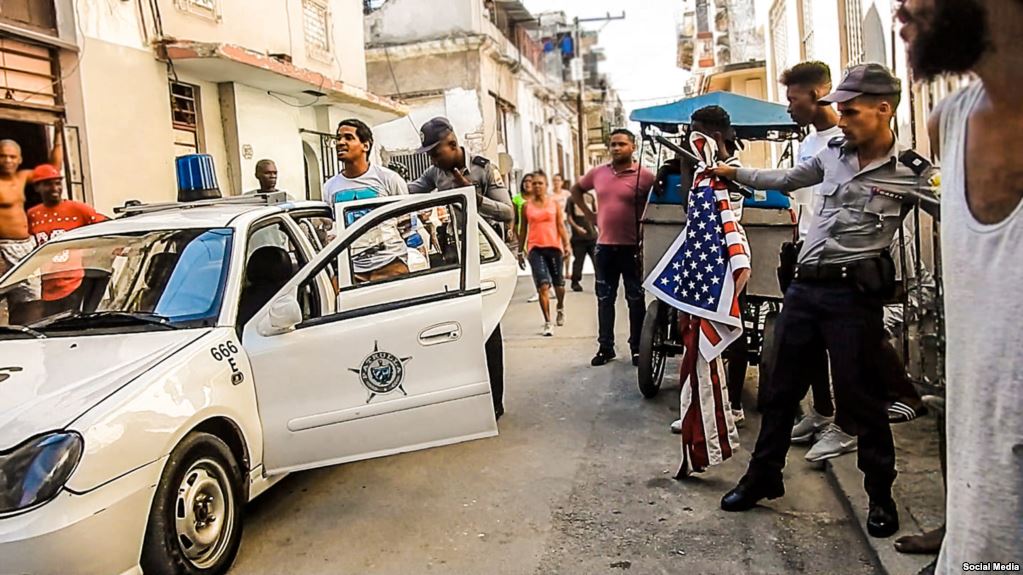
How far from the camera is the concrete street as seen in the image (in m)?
3.48

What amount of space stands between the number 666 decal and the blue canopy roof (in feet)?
15.6

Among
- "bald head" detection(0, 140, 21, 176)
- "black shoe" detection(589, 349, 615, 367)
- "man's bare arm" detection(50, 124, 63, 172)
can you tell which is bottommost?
"black shoe" detection(589, 349, 615, 367)

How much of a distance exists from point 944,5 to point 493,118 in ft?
68.6

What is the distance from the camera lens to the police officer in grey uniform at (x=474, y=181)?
5.64m

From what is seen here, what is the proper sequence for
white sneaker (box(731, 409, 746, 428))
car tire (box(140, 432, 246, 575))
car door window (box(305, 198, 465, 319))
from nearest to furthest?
1. car tire (box(140, 432, 246, 575))
2. car door window (box(305, 198, 465, 319))
3. white sneaker (box(731, 409, 746, 428))

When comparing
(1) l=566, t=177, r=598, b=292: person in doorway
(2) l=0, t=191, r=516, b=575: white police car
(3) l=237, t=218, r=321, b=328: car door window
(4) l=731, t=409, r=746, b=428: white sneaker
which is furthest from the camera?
(1) l=566, t=177, r=598, b=292: person in doorway

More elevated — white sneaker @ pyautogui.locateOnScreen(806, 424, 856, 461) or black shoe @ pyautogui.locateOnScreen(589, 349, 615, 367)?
black shoe @ pyautogui.locateOnScreen(589, 349, 615, 367)

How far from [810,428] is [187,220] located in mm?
3705

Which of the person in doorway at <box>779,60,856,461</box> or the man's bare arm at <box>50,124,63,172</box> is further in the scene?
the man's bare arm at <box>50,124,63,172</box>

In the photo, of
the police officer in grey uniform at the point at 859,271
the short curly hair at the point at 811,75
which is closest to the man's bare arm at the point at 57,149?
the short curly hair at the point at 811,75

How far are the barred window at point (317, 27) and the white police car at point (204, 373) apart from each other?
31.6 ft

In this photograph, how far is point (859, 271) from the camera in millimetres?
3451

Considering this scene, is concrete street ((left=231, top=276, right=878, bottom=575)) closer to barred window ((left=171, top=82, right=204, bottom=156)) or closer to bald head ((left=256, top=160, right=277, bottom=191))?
bald head ((left=256, top=160, right=277, bottom=191))

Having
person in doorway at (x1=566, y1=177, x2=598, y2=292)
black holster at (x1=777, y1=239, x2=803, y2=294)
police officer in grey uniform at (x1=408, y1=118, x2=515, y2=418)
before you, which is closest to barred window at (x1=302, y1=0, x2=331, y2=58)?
person in doorway at (x1=566, y1=177, x2=598, y2=292)
